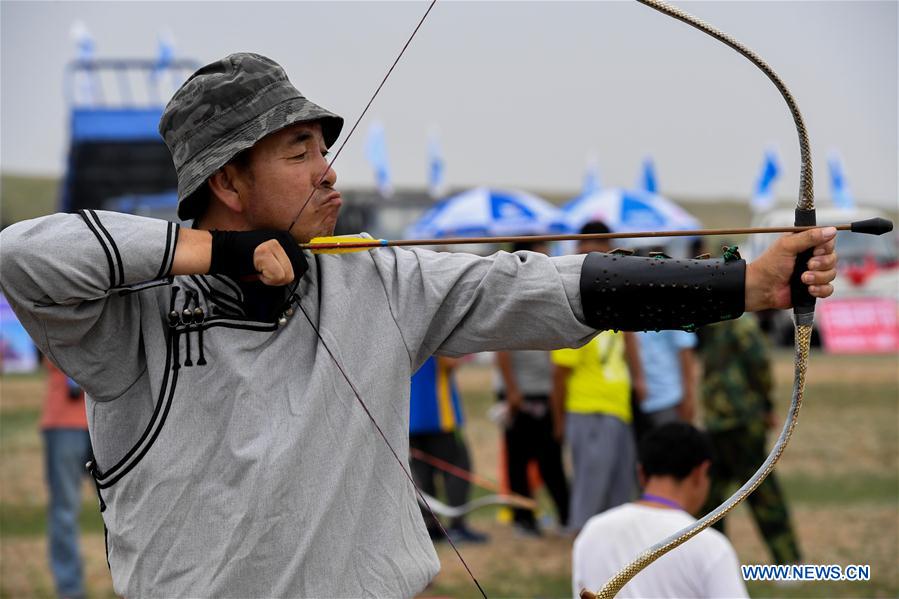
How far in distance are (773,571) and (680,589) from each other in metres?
0.74

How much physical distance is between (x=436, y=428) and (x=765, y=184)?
561 inches


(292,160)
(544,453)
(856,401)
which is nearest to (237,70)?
(292,160)

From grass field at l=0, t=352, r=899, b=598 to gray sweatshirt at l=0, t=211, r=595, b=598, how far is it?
5.6 inches

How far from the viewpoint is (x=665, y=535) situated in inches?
144

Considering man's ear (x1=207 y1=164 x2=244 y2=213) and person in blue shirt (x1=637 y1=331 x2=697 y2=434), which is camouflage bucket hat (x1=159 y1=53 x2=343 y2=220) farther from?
person in blue shirt (x1=637 y1=331 x2=697 y2=434)

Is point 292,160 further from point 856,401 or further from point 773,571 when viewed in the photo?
point 856,401

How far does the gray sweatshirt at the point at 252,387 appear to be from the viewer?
85.5 inches

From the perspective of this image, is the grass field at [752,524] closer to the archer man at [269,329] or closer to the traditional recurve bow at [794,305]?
the archer man at [269,329]

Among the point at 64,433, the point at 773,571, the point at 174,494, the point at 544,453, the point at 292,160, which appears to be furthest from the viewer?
the point at 544,453

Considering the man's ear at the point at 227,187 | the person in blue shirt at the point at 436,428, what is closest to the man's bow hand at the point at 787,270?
the man's ear at the point at 227,187

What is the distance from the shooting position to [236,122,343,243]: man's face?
2.38m

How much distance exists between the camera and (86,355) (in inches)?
89.1

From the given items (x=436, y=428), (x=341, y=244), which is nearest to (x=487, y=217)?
(x=436, y=428)

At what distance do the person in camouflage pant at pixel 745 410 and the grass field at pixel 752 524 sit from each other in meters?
0.31
